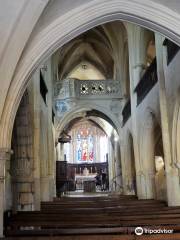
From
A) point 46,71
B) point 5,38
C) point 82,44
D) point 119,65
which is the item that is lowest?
Result: point 5,38

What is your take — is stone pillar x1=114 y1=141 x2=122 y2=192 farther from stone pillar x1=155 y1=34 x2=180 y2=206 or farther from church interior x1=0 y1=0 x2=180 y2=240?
stone pillar x1=155 y1=34 x2=180 y2=206

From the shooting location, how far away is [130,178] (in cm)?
2000

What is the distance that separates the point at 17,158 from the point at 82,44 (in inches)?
595

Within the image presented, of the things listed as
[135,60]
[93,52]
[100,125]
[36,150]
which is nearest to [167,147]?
[36,150]

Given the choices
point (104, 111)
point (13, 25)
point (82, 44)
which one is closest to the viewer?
point (13, 25)

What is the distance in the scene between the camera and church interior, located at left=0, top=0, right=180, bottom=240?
673 centimetres

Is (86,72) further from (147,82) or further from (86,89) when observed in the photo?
(147,82)

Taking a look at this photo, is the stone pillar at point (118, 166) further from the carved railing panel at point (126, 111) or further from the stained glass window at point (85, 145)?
the stained glass window at point (85, 145)

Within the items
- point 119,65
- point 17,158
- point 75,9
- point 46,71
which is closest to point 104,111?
point 119,65

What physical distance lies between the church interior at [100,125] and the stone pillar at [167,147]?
3cm

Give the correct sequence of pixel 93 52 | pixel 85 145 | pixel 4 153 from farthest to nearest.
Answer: pixel 85 145, pixel 93 52, pixel 4 153

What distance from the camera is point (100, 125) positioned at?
101 ft

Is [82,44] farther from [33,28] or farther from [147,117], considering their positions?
[33,28]

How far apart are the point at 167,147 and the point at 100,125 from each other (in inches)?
787
